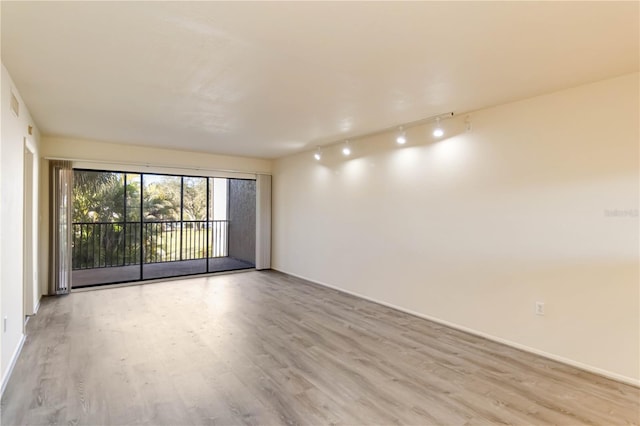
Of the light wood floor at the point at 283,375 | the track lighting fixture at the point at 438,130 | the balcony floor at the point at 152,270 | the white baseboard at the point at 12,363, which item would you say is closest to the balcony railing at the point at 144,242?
the balcony floor at the point at 152,270

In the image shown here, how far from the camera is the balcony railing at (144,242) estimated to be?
632cm

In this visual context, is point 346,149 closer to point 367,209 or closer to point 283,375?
point 367,209

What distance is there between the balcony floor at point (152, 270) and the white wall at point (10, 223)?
281 cm

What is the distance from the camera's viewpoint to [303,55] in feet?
7.67

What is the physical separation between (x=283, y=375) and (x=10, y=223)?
8.44 feet

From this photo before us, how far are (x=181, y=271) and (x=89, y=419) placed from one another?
4.93 metres

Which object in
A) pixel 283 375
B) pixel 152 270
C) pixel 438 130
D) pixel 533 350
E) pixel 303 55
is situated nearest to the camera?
pixel 303 55

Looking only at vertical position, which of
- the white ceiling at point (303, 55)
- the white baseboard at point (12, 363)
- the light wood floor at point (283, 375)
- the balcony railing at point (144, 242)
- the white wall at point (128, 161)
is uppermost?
the white ceiling at point (303, 55)

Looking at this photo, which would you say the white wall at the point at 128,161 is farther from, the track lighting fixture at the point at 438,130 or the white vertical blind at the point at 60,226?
the track lighting fixture at the point at 438,130

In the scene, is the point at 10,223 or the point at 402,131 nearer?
the point at 10,223

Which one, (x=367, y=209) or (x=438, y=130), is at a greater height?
(x=438, y=130)

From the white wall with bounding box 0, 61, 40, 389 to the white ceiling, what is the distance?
339 mm

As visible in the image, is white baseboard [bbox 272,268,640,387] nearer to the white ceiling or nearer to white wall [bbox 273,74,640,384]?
white wall [bbox 273,74,640,384]

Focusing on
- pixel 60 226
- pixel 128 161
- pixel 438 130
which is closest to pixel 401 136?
pixel 438 130
